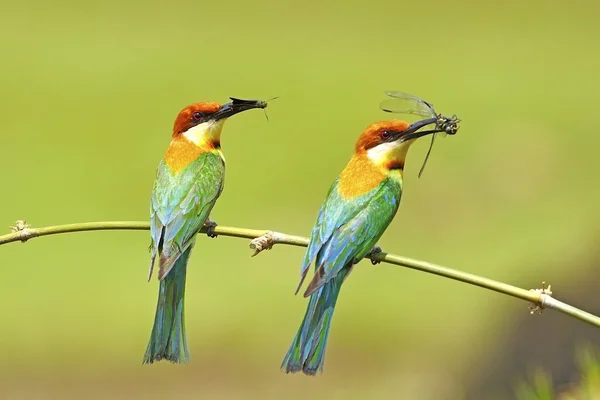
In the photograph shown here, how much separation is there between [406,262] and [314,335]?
0.67 ft

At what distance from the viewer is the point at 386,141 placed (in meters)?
1.30

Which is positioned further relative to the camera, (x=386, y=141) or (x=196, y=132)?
Result: (x=196, y=132)

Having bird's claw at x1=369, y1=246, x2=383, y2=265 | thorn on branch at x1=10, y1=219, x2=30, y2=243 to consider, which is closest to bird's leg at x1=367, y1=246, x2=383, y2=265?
bird's claw at x1=369, y1=246, x2=383, y2=265

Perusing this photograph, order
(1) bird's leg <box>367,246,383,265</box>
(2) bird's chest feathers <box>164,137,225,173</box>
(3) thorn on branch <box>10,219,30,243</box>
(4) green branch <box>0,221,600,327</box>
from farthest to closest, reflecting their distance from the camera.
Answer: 1. (2) bird's chest feathers <box>164,137,225,173</box>
2. (1) bird's leg <box>367,246,383,265</box>
3. (3) thorn on branch <box>10,219,30,243</box>
4. (4) green branch <box>0,221,600,327</box>

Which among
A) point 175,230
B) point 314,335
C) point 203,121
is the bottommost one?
point 314,335

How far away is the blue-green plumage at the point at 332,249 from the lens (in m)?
1.14

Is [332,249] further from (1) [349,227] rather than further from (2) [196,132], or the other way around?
(2) [196,132]

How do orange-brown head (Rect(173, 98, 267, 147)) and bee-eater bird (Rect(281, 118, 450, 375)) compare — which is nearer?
bee-eater bird (Rect(281, 118, 450, 375))

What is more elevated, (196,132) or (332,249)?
(196,132)

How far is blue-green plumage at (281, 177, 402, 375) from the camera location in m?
1.14

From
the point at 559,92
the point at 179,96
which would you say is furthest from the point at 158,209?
the point at 559,92

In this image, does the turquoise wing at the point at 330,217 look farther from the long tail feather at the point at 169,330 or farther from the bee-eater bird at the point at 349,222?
the long tail feather at the point at 169,330

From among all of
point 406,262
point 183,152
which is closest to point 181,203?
point 183,152

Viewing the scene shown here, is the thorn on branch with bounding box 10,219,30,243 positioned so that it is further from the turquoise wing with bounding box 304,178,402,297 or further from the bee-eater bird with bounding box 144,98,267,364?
the turquoise wing with bounding box 304,178,402,297
